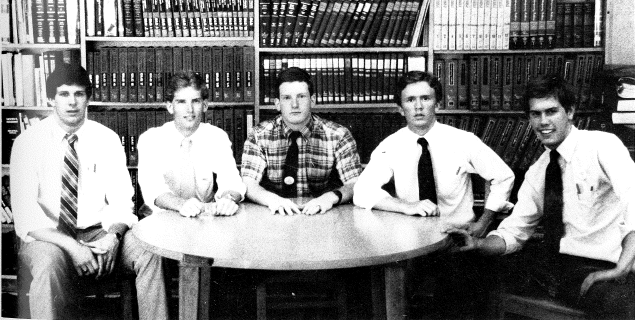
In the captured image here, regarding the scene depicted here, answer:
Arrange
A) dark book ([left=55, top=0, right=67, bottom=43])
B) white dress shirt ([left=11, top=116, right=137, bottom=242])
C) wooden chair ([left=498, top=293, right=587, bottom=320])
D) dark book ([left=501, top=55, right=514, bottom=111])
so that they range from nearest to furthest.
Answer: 1. wooden chair ([left=498, top=293, right=587, bottom=320])
2. white dress shirt ([left=11, top=116, right=137, bottom=242])
3. dark book ([left=55, top=0, right=67, bottom=43])
4. dark book ([left=501, top=55, right=514, bottom=111])

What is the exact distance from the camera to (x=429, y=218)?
7.19ft

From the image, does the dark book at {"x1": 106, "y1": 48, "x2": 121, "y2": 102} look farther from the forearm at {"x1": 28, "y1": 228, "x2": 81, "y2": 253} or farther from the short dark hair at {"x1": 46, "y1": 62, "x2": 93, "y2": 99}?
the forearm at {"x1": 28, "y1": 228, "x2": 81, "y2": 253}

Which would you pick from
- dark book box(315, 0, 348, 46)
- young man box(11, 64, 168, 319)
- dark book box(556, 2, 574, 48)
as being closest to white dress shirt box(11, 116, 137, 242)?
young man box(11, 64, 168, 319)

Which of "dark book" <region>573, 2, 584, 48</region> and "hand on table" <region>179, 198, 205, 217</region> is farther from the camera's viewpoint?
"dark book" <region>573, 2, 584, 48</region>

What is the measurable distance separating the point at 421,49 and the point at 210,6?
963mm

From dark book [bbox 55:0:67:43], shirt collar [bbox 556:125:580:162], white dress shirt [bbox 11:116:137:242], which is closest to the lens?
shirt collar [bbox 556:125:580:162]

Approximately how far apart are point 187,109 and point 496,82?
52.2 inches

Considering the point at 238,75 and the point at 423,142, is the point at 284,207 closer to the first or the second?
the point at 423,142

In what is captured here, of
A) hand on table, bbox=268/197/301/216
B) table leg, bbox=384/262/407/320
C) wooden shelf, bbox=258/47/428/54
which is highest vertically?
wooden shelf, bbox=258/47/428/54

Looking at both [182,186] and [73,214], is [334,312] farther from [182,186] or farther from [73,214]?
[73,214]

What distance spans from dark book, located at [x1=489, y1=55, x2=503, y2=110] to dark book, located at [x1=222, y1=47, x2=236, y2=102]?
1144mm

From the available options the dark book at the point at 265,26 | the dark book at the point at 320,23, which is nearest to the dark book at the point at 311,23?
the dark book at the point at 320,23

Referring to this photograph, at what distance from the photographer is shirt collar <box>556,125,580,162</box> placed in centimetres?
225

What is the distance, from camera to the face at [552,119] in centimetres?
227
